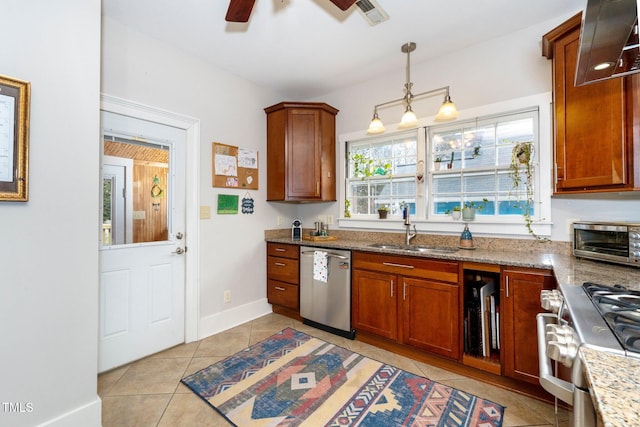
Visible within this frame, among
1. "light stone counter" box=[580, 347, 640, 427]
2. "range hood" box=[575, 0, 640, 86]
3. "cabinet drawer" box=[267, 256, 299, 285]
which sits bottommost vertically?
"cabinet drawer" box=[267, 256, 299, 285]

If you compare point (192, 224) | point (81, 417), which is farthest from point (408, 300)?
point (81, 417)

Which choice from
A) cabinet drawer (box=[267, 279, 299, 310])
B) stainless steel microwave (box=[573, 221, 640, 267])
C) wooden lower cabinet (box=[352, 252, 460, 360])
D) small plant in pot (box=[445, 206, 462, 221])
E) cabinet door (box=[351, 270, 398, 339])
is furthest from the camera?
cabinet drawer (box=[267, 279, 299, 310])

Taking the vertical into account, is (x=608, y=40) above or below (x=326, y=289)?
above

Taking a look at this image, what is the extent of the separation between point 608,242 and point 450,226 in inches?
42.1

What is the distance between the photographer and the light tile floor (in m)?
1.61

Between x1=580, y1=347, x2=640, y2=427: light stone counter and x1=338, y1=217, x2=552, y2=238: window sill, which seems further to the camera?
x1=338, y1=217, x2=552, y2=238: window sill

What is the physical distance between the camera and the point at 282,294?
3.17m

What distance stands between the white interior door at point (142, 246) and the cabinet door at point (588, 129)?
3034mm

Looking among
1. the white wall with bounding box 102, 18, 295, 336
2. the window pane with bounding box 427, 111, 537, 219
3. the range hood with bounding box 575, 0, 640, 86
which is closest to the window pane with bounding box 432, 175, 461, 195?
the window pane with bounding box 427, 111, 537, 219

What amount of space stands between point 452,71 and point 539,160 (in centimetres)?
113

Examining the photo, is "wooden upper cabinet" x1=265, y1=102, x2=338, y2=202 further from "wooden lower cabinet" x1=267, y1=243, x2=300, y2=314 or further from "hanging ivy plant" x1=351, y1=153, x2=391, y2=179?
"wooden lower cabinet" x1=267, y1=243, x2=300, y2=314

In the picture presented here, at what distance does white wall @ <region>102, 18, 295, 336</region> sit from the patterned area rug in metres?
0.80

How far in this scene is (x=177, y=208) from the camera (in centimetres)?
257

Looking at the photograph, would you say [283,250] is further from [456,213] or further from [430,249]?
[456,213]
